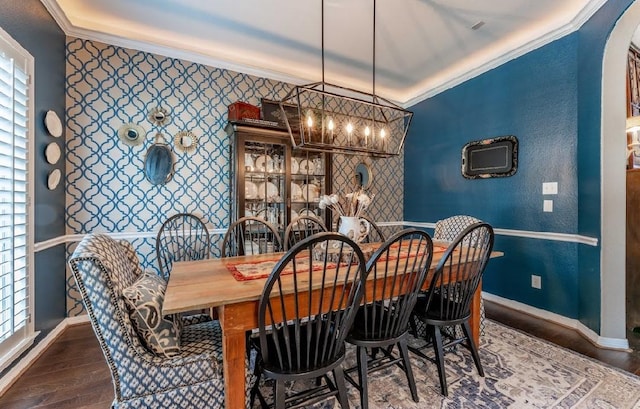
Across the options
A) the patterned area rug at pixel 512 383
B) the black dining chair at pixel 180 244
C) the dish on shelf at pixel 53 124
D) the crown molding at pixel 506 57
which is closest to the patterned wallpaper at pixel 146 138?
the black dining chair at pixel 180 244

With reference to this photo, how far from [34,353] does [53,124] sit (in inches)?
68.1

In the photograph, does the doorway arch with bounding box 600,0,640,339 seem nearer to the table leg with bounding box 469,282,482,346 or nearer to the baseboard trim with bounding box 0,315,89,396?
the table leg with bounding box 469,282,482,346

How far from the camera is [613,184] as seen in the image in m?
2.27

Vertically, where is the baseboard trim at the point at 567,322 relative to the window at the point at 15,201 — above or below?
below

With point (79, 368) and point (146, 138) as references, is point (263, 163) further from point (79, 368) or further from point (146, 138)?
point (79, 368)

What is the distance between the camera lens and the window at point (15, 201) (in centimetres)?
173

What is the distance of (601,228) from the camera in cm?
232

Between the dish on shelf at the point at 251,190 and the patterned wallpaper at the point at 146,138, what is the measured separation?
32cm

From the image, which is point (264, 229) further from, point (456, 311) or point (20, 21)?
point (20, 21)

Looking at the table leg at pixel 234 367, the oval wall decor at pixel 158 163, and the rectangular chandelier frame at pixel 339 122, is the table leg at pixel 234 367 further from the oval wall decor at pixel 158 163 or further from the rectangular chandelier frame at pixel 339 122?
the oval wall decor at pixel 158 163

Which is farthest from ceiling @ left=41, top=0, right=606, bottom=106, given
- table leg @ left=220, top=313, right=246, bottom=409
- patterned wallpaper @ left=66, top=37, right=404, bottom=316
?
table leg @ left=220, top=313, right=246, bottom=409

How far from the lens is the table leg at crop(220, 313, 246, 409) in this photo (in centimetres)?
125

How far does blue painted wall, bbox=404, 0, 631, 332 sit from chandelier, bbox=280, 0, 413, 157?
3.11ft

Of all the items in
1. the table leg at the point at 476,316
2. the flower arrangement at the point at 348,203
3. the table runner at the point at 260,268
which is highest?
the flower arrangement at the point at 348,203
